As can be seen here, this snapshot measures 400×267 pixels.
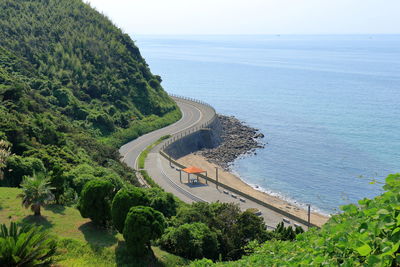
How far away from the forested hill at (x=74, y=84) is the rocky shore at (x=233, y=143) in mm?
13317

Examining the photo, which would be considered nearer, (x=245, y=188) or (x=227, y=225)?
(x=227, y=225)

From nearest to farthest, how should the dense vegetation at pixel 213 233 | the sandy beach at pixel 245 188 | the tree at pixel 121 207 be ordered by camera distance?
the tree at pixel 121 207
the dense vegetation at pixel 213 233
the sandy beach at pixel 245 188

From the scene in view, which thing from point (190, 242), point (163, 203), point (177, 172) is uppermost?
point (190, 242)

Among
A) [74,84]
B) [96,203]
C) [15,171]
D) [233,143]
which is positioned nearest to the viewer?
[96,203]

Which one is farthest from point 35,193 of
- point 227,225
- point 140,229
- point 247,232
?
point 247,232

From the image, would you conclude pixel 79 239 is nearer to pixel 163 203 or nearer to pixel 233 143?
pixel 163 203

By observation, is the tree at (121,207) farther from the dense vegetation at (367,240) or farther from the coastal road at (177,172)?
the coastal road at (177,172)

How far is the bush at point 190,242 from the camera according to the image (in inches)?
1103

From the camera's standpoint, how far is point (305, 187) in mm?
68938

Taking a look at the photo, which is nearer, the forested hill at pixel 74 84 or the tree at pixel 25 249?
the tree at pixel 25 249

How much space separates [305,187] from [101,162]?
34122mm

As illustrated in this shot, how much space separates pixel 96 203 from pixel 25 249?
365 inches

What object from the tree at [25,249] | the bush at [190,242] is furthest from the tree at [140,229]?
the tree at [25,249]

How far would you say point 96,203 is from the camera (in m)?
26.9
